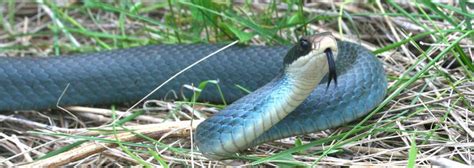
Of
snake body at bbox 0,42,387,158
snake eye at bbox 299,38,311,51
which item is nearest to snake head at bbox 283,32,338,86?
snake eye at bbox 299,38,311,51

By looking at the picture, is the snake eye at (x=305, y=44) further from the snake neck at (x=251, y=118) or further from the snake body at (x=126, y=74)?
the snake body at (x=126, y=74)

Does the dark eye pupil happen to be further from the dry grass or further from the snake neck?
the dry grass

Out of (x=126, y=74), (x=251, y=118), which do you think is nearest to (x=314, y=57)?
(x=251, y=118)

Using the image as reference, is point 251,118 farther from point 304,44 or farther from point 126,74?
point 126,74

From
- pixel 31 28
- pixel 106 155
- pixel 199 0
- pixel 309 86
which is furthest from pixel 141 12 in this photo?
pixel 309 86

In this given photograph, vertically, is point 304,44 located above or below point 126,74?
above

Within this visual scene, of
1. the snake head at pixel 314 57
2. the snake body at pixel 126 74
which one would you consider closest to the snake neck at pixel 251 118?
the snake head at pixel 314 57
